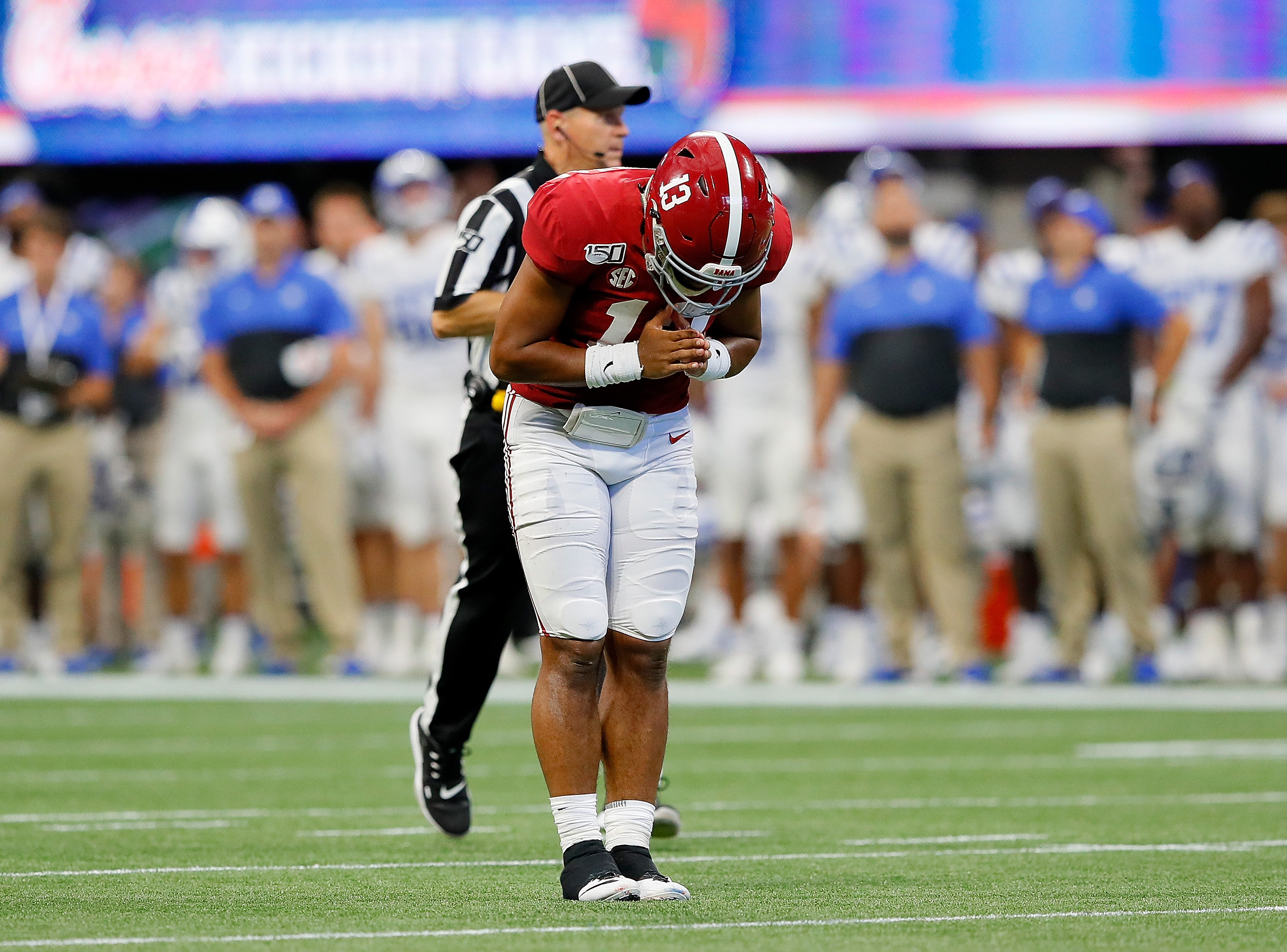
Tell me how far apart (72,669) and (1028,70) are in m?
8.45

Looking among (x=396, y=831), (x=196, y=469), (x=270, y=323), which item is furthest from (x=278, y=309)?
(x=396, y=831)

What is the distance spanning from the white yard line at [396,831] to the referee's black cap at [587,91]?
6.65 ft

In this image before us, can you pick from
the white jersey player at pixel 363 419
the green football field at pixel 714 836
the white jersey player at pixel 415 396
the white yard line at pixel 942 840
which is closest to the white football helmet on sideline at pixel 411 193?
the white jersey player at pixel 415 396

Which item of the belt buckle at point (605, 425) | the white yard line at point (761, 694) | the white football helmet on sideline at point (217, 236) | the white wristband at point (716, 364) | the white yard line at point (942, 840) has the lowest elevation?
the white yard line at point (761, 694)

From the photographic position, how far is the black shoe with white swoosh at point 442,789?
5.83 metres

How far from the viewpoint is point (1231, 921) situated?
173 inches

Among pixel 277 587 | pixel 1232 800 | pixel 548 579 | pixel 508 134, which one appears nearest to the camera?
pixel 548 579

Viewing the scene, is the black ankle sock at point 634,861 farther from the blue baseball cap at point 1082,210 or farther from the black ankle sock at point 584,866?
the blue baseball cap at point 1082,210

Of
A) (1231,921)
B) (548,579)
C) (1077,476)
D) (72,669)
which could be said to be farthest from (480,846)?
(72,669)

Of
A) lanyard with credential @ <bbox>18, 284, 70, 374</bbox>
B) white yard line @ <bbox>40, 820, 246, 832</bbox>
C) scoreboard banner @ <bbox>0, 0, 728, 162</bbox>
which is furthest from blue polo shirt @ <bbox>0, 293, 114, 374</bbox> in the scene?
white yard line @ <bbox>40, 820, 246, 832</bbox>

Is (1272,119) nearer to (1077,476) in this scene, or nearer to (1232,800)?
(1077,476)

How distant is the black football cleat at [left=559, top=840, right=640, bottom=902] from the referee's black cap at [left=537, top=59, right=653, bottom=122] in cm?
220

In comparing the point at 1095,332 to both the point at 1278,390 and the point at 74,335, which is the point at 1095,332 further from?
the point at 74,335

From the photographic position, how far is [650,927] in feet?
14.1
